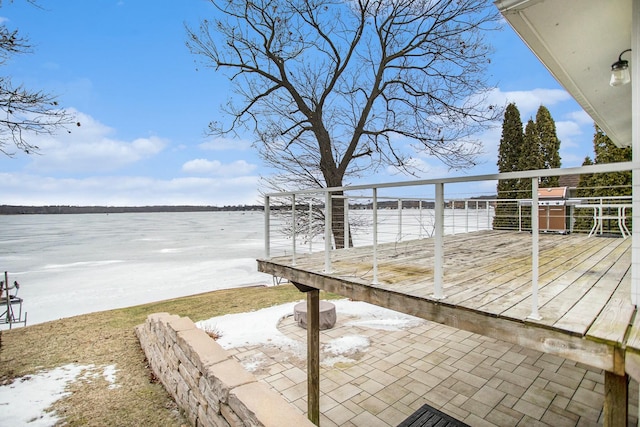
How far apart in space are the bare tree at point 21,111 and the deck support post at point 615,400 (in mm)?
6147

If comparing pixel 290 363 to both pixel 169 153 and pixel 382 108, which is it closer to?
pixel 382 108

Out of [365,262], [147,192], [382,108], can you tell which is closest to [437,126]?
[382,108]

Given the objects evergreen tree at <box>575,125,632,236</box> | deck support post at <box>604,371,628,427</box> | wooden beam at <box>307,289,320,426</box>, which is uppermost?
evergreen tree at <box>575,125,632,236</box>

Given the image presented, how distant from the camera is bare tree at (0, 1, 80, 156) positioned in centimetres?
390

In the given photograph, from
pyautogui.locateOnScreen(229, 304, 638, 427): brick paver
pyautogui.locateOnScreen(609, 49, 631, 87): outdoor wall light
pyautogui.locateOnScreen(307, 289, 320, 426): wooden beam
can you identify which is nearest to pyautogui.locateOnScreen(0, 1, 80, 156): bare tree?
pyautogui.locateOnScreen(307, 289, 320, 426): wooden beam

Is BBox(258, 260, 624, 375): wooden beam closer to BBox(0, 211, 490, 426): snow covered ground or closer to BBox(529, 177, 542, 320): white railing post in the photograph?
BBox(529, 177, 542, 320): white railing post

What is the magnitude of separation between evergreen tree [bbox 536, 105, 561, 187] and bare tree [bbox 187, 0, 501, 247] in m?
6.35

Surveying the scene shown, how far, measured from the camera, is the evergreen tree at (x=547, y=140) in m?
13.2

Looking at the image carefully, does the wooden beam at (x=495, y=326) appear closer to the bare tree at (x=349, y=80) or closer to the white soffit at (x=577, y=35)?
the white soffit at (x=577, y=35)

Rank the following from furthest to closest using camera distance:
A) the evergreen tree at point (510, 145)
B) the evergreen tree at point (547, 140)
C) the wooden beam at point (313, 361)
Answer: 1. the evergreen tree at point (510, 145)
2. the evergreen tree at point (547, 140)
3. the wooden beam at point (313, 361)

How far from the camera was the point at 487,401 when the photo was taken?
382 cm

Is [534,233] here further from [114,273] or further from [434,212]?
[114,273]

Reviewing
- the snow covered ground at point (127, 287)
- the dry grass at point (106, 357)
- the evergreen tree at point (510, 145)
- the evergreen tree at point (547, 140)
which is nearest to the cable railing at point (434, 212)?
the snow covered ground at point (127, 287)

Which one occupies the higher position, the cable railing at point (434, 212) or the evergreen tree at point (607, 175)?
the evergreen tree at point (607, 175)
